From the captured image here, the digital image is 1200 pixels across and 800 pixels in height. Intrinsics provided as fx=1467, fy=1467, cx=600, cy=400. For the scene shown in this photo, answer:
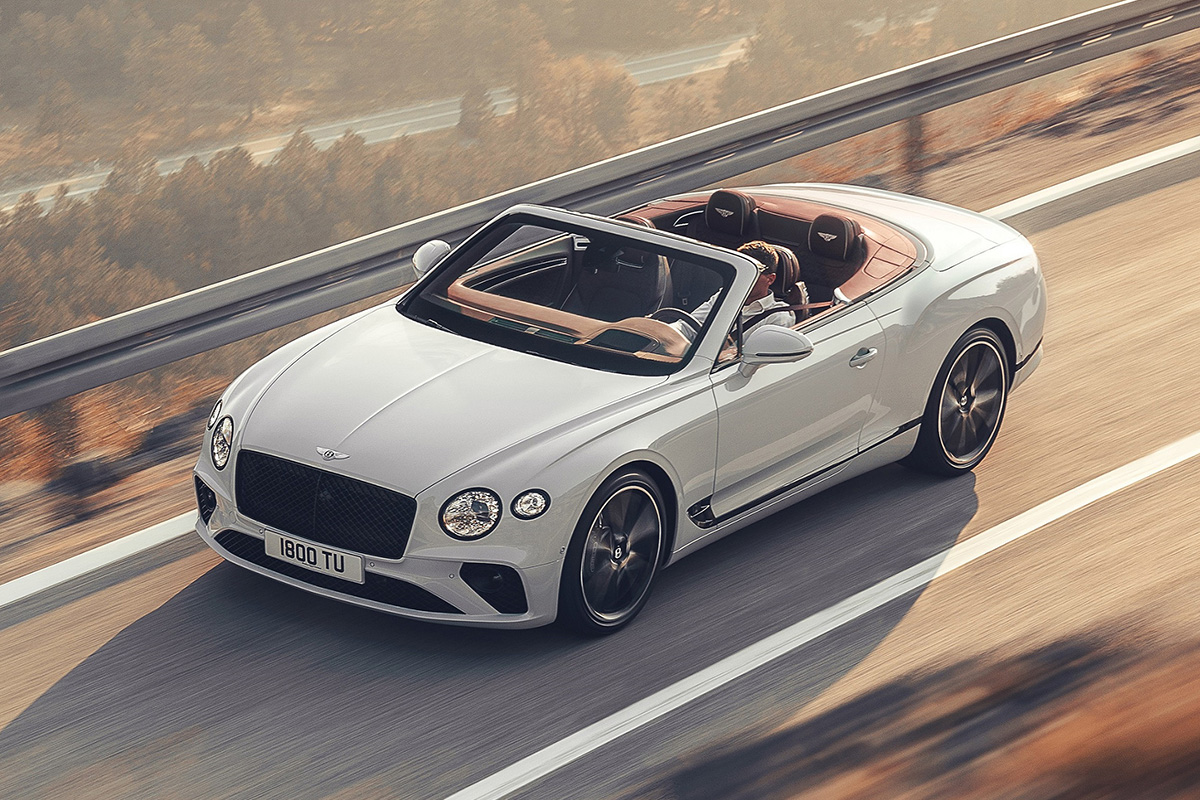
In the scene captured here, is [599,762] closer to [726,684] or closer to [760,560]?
[726,684]

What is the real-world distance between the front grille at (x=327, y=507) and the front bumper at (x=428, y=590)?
5 centimetres

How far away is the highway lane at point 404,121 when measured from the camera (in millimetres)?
37250

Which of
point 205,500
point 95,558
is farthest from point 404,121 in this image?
point 205,500

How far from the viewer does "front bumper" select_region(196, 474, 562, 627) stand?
17.2ft

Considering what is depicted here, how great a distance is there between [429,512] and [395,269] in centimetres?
363

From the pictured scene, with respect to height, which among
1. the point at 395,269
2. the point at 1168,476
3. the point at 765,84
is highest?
the point at 395,269

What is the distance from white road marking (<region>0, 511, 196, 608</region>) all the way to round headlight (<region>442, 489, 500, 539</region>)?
189cm

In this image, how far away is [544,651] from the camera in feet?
18.3

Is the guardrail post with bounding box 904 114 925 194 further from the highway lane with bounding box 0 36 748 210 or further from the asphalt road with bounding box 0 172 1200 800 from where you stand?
the highway lane with bounding box 0 36 748 210

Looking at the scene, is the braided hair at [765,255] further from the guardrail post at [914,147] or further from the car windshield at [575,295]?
the guardrail post at [914,147]

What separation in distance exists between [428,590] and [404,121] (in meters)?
39.8

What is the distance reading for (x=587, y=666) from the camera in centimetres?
548

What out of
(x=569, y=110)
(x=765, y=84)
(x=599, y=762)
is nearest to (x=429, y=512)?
(x=599, y=762)

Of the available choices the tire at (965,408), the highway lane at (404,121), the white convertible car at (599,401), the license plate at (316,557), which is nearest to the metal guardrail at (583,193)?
the white convertible car at (599,401)
